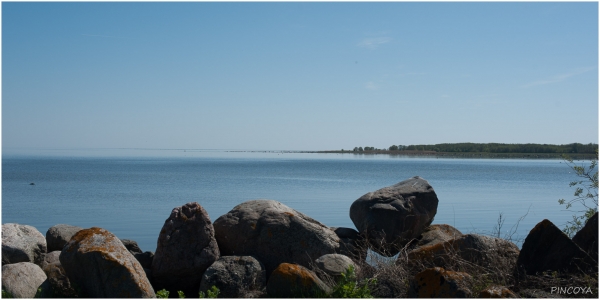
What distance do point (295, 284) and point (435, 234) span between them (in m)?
A: 4.39

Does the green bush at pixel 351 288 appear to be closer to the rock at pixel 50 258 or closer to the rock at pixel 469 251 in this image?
the rock at pixel 469 251

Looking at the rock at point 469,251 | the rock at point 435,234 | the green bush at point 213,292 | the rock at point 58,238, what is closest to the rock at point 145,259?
the rock at point 58,238

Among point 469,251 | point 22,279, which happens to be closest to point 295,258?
point 469,251

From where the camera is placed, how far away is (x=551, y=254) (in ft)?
24.1

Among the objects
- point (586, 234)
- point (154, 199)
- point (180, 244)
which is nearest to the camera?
point (586, 234)

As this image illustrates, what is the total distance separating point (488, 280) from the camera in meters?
7.16

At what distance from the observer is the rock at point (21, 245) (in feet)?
30.8

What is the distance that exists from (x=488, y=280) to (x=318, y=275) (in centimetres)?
257

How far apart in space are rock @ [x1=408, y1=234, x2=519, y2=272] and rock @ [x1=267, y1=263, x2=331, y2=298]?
1.81 meters

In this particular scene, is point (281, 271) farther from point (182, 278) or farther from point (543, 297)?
point (543, 297)

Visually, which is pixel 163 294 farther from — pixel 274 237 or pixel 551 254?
pixel 551 254

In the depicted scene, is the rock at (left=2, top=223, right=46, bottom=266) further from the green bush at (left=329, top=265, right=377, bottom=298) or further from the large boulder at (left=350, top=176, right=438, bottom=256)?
the large boulder at (left=350, top=176, right=438, bottom=256)

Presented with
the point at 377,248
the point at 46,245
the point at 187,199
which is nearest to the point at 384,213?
the point at 377,248

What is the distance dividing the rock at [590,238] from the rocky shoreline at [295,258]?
2cm
